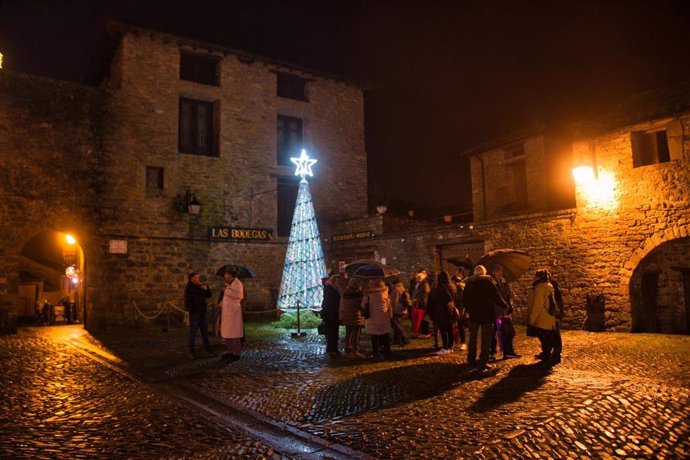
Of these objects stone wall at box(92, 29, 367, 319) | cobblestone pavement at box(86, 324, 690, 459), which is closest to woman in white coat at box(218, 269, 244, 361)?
cobblestone pavement at box(86, 324, 690, 459)

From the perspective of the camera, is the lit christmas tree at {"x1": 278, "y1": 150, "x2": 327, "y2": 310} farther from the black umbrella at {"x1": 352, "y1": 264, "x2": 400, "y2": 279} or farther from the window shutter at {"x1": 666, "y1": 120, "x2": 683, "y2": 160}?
the window shutter at {"x1": 666, "y1": 120, "x2": 683, "y2": 160}

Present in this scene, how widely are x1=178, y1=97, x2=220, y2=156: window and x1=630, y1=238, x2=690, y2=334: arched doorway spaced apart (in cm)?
1496

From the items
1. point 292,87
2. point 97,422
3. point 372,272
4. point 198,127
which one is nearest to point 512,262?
point 372,272

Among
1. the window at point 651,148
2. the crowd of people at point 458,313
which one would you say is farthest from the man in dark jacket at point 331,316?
the window at point 651,148

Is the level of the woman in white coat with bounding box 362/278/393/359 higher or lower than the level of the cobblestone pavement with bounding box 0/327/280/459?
higher

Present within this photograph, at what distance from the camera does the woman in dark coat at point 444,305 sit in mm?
9164

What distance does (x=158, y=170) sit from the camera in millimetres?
17812

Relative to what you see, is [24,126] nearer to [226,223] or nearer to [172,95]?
[172,95]

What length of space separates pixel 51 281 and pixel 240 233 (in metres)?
8.94

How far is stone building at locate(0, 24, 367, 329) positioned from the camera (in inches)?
606

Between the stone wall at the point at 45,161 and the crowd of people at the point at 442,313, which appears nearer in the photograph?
the crowd of people at the point at 442,313

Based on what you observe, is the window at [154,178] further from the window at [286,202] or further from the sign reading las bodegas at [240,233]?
the window at [286,202]

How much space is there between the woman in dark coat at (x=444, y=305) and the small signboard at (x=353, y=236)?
9394 mm

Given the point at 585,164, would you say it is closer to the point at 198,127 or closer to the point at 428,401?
the point at 428,401
